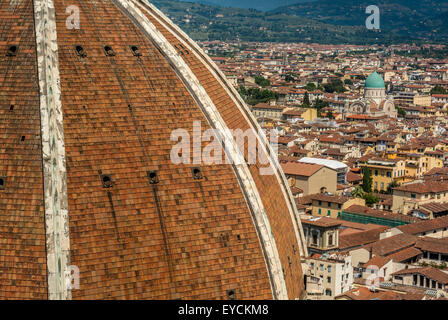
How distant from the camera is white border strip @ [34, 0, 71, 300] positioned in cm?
1148

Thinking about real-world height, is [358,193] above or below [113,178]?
below

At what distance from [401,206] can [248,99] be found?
78263 millimetres

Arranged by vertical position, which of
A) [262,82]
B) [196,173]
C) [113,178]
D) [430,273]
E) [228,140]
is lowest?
[430,273]

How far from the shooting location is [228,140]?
13.9 m

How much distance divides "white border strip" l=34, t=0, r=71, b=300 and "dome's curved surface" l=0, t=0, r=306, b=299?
0.06ft

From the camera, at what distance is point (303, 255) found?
55.7 ft

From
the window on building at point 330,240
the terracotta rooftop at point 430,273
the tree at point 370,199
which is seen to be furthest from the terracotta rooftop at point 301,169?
the window on building at point 330,240

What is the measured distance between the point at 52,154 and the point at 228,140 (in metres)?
3.17

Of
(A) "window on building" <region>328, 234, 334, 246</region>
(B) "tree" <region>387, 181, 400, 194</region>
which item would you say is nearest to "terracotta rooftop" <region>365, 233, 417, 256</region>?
(A) "window on building" <region>328, 234, 334, 246</region>

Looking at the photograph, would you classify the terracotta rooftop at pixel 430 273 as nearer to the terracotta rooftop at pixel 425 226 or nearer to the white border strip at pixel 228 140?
the terracotta rooftop at pixel 425 226

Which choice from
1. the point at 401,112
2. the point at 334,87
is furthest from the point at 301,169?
the point at 334,87

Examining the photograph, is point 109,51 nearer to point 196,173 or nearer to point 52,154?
point 52,154
